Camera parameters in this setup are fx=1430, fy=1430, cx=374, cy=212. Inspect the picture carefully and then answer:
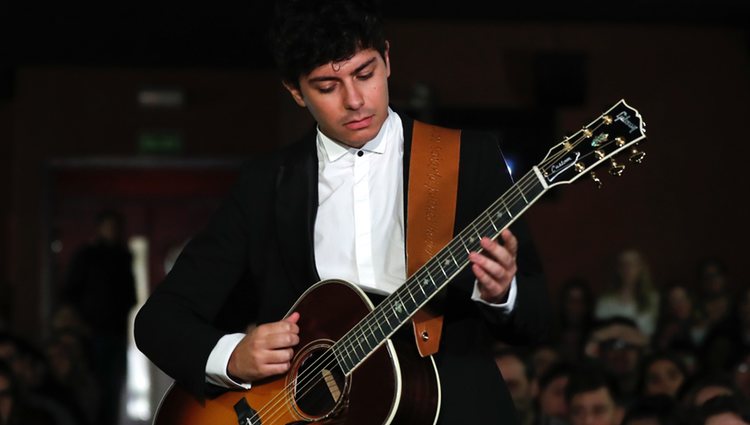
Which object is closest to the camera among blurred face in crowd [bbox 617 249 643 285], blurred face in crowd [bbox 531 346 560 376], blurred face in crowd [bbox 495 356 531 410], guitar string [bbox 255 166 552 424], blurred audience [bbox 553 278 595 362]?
guitar string [bbox 255 166 552 424]

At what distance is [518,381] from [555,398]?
221 millimetres

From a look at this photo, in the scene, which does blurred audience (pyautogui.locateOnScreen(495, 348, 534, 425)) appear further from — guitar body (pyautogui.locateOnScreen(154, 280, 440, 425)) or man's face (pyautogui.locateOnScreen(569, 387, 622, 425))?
guitar body (pyautogui.locateOnScreen(154, 280, 440, 425))

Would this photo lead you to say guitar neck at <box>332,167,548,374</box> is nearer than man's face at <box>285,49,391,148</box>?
Yes

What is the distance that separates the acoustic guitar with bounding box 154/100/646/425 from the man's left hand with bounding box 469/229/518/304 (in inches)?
2.7

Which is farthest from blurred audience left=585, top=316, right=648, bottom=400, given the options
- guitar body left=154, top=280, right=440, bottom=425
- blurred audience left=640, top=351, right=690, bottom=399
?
guitar body left=154, top=280, right=440, bottom=425

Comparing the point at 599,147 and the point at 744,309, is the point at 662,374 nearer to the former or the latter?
the point at 744,309

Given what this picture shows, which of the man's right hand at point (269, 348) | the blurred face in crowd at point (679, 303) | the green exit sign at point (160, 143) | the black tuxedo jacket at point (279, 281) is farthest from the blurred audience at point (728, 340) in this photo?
the green exit sign at point (160, 143)

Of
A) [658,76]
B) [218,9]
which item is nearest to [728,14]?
[658,76]

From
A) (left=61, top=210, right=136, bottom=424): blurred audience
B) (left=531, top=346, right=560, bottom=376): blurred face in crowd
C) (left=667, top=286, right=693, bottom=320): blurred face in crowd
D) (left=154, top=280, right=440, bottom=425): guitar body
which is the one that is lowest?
(left=154, top=280, right=440, bottom=425): guitar body

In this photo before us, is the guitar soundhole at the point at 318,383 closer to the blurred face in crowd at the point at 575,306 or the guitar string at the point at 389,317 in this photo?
the guitar string at the point at 389,317

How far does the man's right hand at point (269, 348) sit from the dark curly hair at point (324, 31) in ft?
1.69

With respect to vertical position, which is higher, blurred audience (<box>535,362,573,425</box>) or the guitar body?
blurred audience (<box>535,362,573,425</box>)

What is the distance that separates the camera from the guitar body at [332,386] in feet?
8.91

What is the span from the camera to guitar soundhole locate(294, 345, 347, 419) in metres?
2.88
